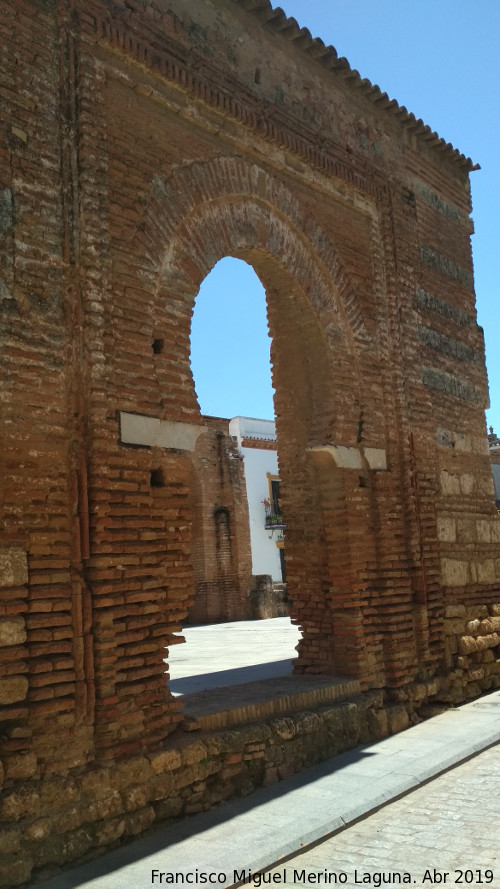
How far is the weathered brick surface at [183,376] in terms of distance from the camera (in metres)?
4.25

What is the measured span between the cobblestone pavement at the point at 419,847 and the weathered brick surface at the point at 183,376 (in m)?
1.01

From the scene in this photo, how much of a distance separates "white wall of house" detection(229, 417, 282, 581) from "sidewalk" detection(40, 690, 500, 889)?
21950 millimetres

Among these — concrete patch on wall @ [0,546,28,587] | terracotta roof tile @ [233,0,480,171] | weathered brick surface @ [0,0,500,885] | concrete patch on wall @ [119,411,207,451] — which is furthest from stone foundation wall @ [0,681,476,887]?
terracotta roof tile @ [233,0,480,171]

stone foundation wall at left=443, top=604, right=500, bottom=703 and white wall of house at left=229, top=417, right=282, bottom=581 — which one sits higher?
white wall of house at left=229, top=417, right=282, bottom=581

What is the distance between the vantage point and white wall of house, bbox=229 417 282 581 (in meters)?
28.3

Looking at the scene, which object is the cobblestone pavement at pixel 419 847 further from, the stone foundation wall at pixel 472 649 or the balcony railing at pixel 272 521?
the balcony railing at pixel 272 521

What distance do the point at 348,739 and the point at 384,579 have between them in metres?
1.50

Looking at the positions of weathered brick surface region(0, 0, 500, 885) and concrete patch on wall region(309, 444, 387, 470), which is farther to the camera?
concrete patch on wall region(309, 444, 387, 470)

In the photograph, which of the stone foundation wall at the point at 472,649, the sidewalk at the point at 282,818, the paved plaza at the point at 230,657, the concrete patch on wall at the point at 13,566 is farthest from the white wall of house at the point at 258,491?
the concrete patch on wall at the point at 13,566

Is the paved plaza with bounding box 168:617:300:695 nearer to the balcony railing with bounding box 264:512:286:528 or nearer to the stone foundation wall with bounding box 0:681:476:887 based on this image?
the stone foundation wall with bounding box 0:681:476:887

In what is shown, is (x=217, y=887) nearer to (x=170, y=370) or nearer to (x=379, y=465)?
(x=170, y=370)

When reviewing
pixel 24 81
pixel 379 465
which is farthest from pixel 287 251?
pixel 24 81

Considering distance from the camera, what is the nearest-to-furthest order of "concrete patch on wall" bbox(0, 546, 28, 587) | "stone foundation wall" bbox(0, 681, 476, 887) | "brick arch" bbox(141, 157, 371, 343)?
"stone foundation wall" bbox(0, 681, 476, 887), "concrete patch on wall" bbox(0, 546, 28, 587), "brick arch" bbox(141, 157, 371, 343)

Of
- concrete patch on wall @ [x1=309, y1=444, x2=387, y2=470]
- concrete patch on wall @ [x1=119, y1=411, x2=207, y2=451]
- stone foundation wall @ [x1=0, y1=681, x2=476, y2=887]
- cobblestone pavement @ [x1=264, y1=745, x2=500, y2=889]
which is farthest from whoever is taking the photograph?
concrete patch on wall @ [x1=309, y1=444, x2=387, y2=470]
